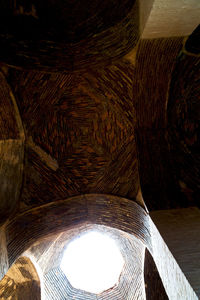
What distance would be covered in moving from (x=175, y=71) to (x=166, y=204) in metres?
1.91

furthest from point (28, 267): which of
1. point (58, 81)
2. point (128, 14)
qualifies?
point (128, 14)

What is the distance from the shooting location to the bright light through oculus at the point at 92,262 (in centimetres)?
633

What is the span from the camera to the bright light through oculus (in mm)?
6332

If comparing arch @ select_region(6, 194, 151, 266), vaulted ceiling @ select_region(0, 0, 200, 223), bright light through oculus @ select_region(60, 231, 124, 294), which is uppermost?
vaulted ceiling @ select_region(0, 0, 200, 223)

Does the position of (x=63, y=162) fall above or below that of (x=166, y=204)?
above

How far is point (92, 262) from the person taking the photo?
7789mm

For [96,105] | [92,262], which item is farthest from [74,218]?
[92,262]

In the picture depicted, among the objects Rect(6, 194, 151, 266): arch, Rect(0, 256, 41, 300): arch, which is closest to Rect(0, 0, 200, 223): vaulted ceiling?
Rect(6, 194, 151, 266): arch

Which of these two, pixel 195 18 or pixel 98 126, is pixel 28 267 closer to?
pixel 98 126

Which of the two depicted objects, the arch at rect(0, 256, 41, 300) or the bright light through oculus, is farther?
the bright light through oculus

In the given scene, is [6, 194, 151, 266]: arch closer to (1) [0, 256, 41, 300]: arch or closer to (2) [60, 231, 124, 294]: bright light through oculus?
(1) [0, 256, 41, 300]: arch

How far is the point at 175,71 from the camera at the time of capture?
3.83 meters

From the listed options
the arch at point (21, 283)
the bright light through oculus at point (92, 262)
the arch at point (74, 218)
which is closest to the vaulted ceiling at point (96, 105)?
the arch at point (74, 218)

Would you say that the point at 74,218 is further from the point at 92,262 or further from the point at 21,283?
the point at 92,262
